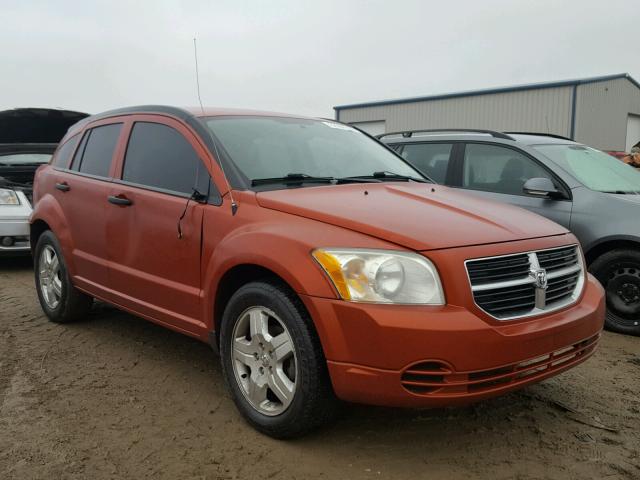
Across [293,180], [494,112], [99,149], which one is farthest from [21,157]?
[494,112]

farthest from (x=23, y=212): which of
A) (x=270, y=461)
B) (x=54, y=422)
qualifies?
(x=270, y=461)

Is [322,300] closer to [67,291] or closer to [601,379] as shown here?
[601,379]

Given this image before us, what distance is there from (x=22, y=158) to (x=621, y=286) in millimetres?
7147

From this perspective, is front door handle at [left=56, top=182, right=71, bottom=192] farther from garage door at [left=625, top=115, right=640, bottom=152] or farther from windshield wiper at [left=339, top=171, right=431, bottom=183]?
garage door at [left=625, top=115, right=640, bottom=152]

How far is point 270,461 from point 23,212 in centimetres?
560

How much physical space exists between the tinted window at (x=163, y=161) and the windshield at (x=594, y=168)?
3.32 m

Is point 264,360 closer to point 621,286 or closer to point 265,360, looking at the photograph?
point 265,360

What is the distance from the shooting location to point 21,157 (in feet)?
25.5

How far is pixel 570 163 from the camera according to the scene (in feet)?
17.3

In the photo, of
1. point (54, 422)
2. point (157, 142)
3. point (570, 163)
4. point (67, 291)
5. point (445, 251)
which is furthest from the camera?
point (570, 163)

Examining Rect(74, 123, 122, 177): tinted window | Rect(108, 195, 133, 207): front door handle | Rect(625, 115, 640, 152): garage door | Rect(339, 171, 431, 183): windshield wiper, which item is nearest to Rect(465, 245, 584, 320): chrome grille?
Rect(339, 171, 431, 183): windshield wiper

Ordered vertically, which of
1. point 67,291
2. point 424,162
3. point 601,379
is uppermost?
point 424,162

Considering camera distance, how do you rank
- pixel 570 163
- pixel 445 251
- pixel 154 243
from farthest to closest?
pixel 570 163 < pixel 154 243 < pixel 445 251

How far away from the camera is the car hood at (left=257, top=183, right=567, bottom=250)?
8.45 feet
